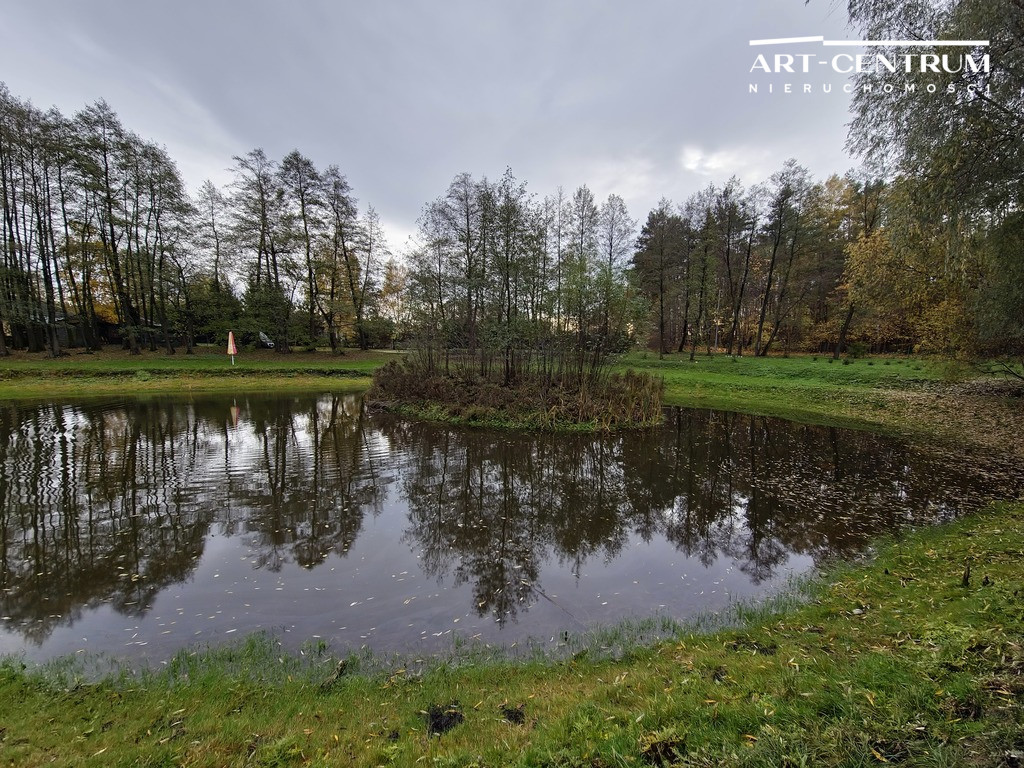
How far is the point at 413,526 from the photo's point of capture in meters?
7.07

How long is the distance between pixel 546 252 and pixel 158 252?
2967 centimetres

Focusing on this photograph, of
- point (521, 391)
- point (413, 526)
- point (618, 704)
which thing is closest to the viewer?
point (618, 704)

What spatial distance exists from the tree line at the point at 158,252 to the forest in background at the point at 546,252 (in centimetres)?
14

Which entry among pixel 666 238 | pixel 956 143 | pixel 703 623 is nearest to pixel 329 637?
pixel 703 623

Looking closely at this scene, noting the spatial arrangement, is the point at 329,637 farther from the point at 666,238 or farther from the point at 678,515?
the point at 666,238

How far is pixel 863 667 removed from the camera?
2.98m

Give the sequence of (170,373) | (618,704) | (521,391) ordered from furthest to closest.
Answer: (170,373), (521,391), (618,704)

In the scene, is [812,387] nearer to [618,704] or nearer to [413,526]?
[413,526]

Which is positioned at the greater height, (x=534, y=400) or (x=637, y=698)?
(x=534, y=400)

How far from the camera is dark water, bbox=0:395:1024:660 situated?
15.1ft

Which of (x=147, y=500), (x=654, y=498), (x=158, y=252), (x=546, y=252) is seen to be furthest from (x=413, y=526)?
(x=158, y=252)

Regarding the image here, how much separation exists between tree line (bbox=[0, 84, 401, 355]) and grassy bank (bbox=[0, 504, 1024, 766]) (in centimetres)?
3254

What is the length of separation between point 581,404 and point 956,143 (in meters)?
10.8

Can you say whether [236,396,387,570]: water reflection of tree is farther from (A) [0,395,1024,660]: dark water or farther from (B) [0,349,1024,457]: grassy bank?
(B) [0,349,1024,457]: grassy bank
